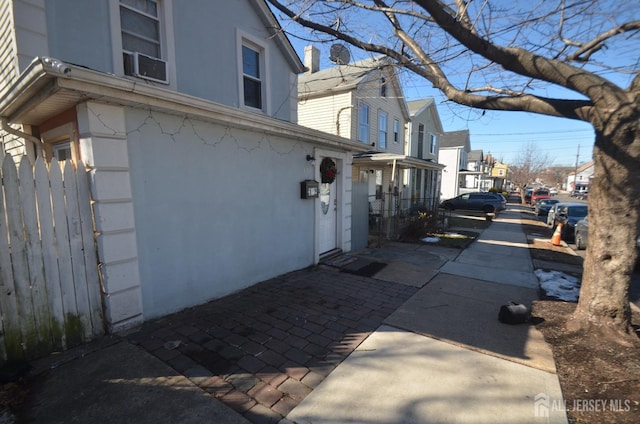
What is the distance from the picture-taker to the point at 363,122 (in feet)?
41.9

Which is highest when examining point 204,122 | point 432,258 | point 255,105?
point 255,105

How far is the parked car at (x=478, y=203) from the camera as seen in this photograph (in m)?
18.8

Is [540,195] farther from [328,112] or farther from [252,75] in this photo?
[252,75]

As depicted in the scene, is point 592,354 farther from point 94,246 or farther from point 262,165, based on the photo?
point 94,246

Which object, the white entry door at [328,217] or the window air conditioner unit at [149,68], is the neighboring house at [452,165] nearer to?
the white entry door at [328,217]

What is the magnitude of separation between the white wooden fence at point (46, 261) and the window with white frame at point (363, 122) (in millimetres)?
10753

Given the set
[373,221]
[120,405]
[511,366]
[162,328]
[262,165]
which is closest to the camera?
[120,405]

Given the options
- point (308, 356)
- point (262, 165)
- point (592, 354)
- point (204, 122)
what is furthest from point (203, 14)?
point (592, 354)

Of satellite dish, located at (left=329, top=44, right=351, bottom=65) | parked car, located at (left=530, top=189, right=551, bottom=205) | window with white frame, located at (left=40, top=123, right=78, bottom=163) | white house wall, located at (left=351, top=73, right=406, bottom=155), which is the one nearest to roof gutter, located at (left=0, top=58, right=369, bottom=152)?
window with white frame, located at (left=40, top=123, right=78, bottom=163)

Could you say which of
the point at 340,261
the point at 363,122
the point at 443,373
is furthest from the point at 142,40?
the point at 363,122

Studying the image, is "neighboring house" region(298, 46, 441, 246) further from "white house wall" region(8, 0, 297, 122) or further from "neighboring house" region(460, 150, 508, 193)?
"neighboring house" region(460, 150, 508, 193)

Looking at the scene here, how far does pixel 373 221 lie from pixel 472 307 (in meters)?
7.25

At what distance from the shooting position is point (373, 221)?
11.6m

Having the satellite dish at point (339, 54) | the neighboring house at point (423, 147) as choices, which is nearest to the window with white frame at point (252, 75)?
the satellite dish at point (339, 54)
